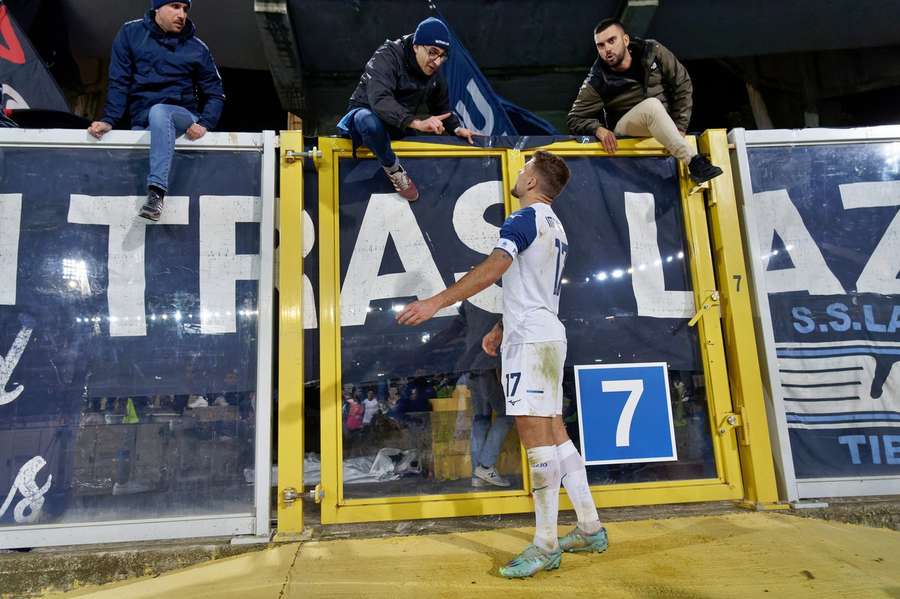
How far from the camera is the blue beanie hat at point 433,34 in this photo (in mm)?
3479

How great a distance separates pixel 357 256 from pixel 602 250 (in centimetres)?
164

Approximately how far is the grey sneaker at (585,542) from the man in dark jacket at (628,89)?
2496 millimetres

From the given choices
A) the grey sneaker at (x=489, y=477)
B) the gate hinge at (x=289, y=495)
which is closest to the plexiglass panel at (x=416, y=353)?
the grey sneaker at (x=489, y=477)

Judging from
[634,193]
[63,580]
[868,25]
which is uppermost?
[868,25]

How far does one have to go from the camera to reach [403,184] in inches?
134

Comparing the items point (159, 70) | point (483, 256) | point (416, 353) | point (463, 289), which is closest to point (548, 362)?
point (463, 289)

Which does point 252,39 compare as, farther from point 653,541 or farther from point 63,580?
point 653,541

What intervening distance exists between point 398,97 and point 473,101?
0.98 metres

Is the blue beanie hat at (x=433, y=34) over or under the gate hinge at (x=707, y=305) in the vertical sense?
over

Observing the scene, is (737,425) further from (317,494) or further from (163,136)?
(163,136)

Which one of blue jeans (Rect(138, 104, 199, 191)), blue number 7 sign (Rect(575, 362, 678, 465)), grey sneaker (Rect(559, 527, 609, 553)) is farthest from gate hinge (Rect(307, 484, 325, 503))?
blue jeans (Rect(138, 104, 199, 191))

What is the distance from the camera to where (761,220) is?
3.62 metres

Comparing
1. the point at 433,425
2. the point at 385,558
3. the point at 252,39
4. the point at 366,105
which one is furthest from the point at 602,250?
the point at 252,39

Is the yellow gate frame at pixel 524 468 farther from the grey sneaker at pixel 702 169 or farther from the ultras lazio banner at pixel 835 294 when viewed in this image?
the ultras lazio banner at pixel 835 294
